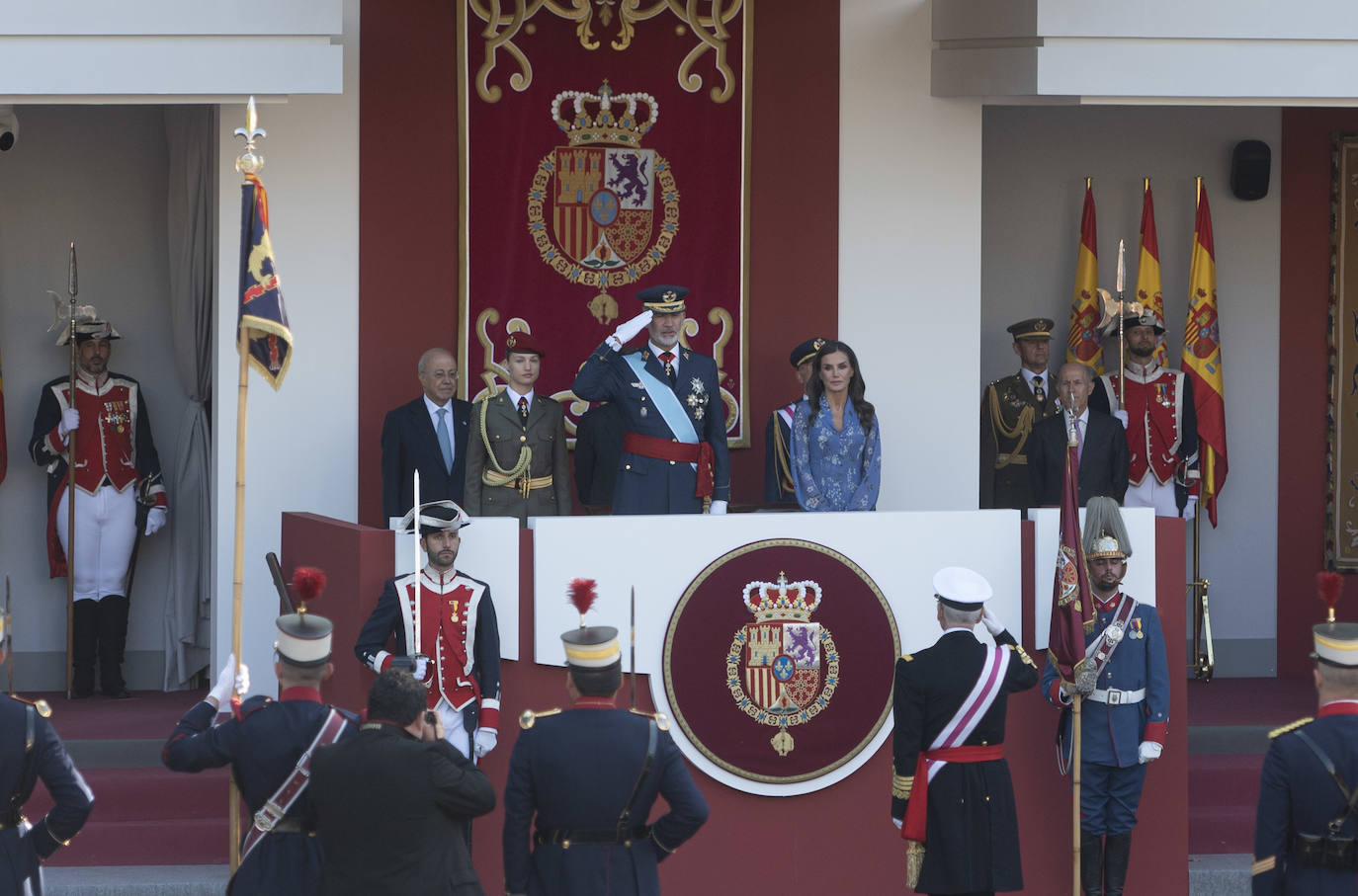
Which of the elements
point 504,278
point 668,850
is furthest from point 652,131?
point 668,850

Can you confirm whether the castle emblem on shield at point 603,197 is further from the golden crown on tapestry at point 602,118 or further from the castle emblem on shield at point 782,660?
the castle emblem on shield at point 782,660

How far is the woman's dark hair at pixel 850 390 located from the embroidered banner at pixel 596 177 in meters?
0.99

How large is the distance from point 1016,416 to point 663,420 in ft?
7.90

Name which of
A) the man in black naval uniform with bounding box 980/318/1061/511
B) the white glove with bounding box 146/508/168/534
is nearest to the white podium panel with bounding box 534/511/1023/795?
the man in black naval uniform with bounding box 980/318/1061/511

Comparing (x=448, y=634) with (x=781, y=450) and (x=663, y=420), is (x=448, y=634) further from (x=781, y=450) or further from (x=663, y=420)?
(x=781, y=450)

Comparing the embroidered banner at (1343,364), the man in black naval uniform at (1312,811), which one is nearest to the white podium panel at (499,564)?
the man in black naval uniform at (1312,811)

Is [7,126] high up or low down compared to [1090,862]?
up

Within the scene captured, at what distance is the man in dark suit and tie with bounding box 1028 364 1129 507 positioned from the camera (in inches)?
387

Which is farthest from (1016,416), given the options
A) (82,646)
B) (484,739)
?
(82,646)

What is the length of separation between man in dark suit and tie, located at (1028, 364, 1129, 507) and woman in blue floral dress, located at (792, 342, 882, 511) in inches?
67.0

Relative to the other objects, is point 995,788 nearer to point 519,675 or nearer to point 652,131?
point 519,675

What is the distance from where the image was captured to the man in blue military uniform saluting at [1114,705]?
24.7 ft

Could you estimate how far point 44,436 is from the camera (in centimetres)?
1022

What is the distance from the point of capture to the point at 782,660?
25.3ft
